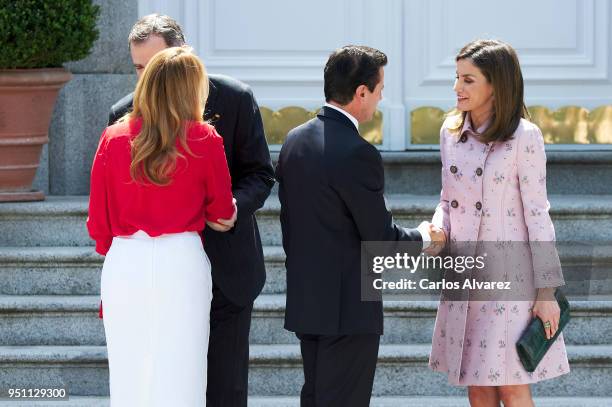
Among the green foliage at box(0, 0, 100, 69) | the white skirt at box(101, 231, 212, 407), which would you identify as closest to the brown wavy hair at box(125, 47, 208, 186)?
the white skirt at box(101, 231, 212, 407)

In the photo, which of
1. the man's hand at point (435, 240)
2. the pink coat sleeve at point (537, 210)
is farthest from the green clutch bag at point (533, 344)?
the man's hand at point (435, 240)

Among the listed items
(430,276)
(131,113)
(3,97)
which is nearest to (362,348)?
(131,113)

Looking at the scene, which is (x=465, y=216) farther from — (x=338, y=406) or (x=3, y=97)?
(x=3, y=97)

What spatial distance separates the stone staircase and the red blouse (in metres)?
1.60

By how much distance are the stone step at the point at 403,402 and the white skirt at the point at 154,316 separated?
53.8 inches

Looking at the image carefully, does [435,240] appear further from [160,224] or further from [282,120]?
[282,120]

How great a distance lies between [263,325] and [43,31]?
1713mm

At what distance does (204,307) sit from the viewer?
4.18 meters

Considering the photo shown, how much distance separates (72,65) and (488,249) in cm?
322

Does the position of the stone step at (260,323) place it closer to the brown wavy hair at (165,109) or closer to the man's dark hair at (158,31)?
the man's dark hair at (158,31)

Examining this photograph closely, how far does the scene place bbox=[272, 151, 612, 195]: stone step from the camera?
6.70m

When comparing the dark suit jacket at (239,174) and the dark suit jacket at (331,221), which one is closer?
the dark suit jacket at (331,221)

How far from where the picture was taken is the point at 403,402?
5.49m

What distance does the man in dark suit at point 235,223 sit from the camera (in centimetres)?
440
